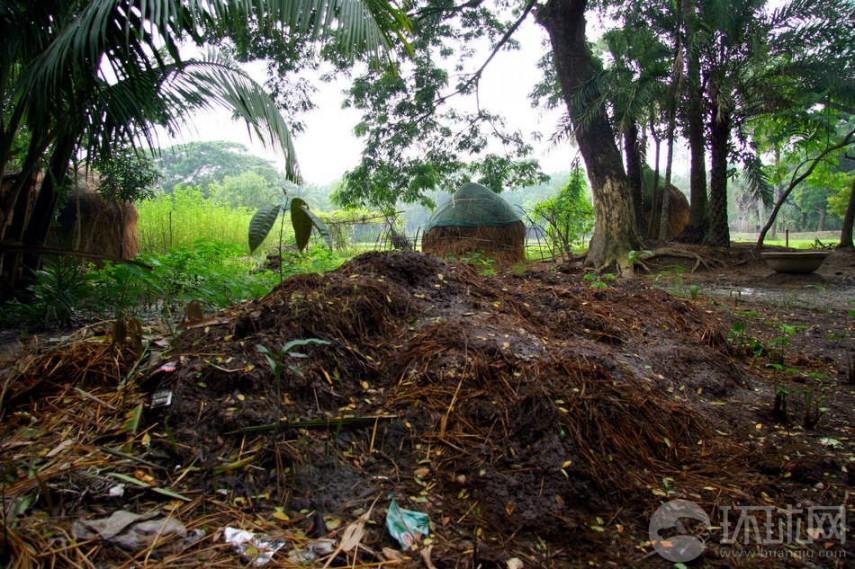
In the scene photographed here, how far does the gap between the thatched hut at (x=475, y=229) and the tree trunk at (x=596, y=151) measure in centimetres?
151

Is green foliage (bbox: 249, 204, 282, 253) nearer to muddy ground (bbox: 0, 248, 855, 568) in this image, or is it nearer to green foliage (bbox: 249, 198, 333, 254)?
green foliage (bbox: 249, 198, 333, 254)

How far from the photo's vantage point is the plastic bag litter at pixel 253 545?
4.06 feet

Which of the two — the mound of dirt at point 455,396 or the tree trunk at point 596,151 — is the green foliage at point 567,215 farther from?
the mound of dirt at point 455,396

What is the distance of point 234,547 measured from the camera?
4.20ft

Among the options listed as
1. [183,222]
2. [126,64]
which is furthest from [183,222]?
[126,64]

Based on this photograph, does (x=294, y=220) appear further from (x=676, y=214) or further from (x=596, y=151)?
(x=676, y=214)

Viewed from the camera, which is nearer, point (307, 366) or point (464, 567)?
point (464, 567)

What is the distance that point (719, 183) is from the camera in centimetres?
975

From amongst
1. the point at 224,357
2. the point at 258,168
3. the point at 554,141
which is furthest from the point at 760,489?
the point at 258,168

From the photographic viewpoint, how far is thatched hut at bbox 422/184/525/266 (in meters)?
8.69

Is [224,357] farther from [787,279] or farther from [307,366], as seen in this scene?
[787,279]

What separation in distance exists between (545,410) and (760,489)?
770 mm

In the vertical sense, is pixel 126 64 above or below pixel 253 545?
above
